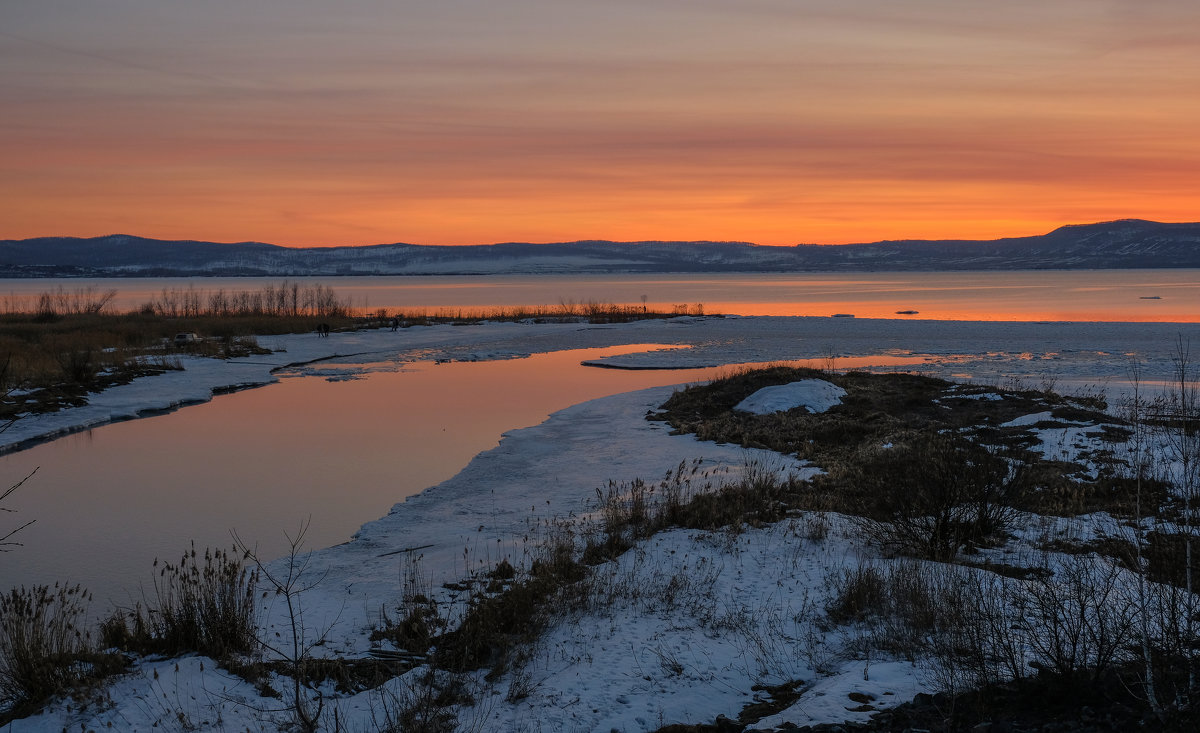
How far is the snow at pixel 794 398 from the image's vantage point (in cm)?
1828

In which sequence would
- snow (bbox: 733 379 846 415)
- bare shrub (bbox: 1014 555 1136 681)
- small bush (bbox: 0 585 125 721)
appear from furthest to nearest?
1. snow (bbox: 733 379 846 415)
2. small bush (bbox: 0 585 125 721)
3. bare shrub (bbox: 1014 555 1136 681)

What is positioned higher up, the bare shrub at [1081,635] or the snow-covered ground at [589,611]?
the bare shrub at [1081,635]

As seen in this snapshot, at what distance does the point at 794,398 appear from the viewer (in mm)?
18719

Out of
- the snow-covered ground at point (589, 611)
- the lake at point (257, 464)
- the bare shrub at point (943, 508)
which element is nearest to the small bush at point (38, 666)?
the snow-covered ground at point (589, 611)

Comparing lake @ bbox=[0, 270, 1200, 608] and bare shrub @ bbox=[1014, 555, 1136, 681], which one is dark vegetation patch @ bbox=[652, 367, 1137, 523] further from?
lake @ bbox=[0, 270, 1200, 608]

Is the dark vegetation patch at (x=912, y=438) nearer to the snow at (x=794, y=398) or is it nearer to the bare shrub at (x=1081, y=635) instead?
the snow at (x=794, y=398)

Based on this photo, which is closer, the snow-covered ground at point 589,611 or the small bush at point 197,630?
the snow-covered ground at point 589,611

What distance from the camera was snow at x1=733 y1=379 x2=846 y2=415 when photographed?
60.0 feet

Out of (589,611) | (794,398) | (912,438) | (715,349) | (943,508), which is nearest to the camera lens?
(589,611)

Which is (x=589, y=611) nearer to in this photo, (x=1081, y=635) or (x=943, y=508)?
(x=1081, y=635)

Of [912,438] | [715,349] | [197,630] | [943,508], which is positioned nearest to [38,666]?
[197,630]

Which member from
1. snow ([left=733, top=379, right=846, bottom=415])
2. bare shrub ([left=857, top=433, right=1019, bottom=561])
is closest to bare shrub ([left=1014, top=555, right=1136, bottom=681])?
bare shrub ([left=857, top=433, right=1019, bottom=561])

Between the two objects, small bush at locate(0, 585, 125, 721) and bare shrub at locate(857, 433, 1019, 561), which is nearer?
small bush at locate(0, 585, 125, 721)

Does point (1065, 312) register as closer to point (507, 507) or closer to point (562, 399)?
point (562, 399)
